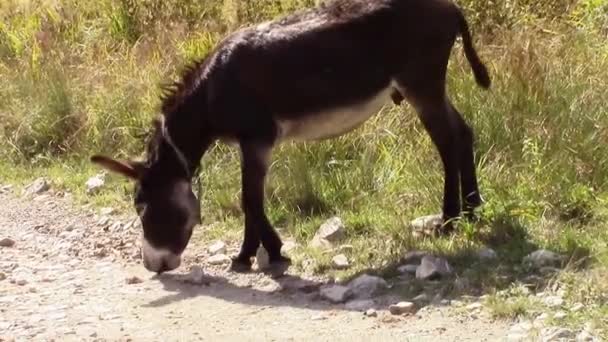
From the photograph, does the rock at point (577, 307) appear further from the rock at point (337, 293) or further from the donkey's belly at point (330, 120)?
the donkey's belly at point (330, 120)

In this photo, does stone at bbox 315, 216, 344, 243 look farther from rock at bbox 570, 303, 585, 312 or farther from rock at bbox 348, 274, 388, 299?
rock at bbox 570, 303, 585, 312

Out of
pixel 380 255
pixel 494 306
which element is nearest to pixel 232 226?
pixel 380 255

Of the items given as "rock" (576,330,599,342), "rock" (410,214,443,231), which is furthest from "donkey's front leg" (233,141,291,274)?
"rock" (576,330,599,342)

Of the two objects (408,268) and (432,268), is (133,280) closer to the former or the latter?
(408,268)

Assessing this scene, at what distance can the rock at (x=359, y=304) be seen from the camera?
5879mm

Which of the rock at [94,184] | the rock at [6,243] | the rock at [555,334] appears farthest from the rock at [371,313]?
the rock at [94,184]

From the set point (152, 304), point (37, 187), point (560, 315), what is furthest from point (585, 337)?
point (37, 187)

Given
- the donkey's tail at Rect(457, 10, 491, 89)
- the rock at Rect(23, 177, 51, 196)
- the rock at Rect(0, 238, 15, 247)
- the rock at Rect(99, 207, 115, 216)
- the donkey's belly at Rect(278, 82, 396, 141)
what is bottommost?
the rock at Rect(0, 238, 15, 247)

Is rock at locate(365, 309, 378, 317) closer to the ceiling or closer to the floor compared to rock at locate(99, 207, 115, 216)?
closer to the floor

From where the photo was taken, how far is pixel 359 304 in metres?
5.93

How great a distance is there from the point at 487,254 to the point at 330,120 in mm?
1118

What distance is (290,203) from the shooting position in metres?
7.47

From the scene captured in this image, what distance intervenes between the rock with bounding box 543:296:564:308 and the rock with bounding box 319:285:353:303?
1.00 metres

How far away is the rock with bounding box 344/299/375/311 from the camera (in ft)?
19.3
